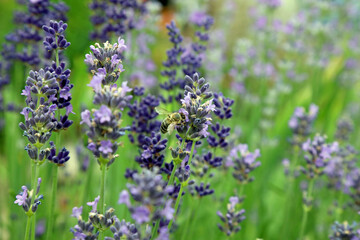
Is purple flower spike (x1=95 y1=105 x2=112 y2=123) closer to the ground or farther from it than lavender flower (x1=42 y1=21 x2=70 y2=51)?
closer to the ground

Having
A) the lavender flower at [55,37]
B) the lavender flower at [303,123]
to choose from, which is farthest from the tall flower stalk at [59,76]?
the lavender flower at [303,123]

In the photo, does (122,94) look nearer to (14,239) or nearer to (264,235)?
(14,239)

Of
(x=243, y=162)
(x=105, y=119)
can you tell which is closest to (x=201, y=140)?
(x=243, y=162)

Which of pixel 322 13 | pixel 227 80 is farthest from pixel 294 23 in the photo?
pixel 227 80

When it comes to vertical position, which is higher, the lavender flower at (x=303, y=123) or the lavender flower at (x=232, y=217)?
the lavender flower at (x=303, y=123)

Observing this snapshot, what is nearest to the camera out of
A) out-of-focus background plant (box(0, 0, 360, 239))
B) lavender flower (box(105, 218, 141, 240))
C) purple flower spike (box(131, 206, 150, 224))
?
purple flower spike (box(131, 206, 150, 224))

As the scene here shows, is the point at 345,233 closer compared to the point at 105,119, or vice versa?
the point at 105,119

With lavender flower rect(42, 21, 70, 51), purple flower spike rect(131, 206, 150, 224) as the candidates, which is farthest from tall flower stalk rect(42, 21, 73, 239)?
purple flower spike rect(131, 206, 150, 224)

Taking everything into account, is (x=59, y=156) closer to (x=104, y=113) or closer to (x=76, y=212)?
(x=76, y=212)

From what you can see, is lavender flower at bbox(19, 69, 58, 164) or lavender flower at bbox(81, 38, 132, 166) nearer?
lavender flower at bbox(81, 38, 132, 166)

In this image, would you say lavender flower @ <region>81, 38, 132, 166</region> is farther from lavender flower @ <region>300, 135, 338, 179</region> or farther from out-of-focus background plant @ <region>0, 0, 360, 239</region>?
lavender flower @ <region>300, 135, 338, 179</region>

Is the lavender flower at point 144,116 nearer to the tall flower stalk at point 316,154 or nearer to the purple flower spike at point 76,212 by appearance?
the purple flower spike at point 76,212
